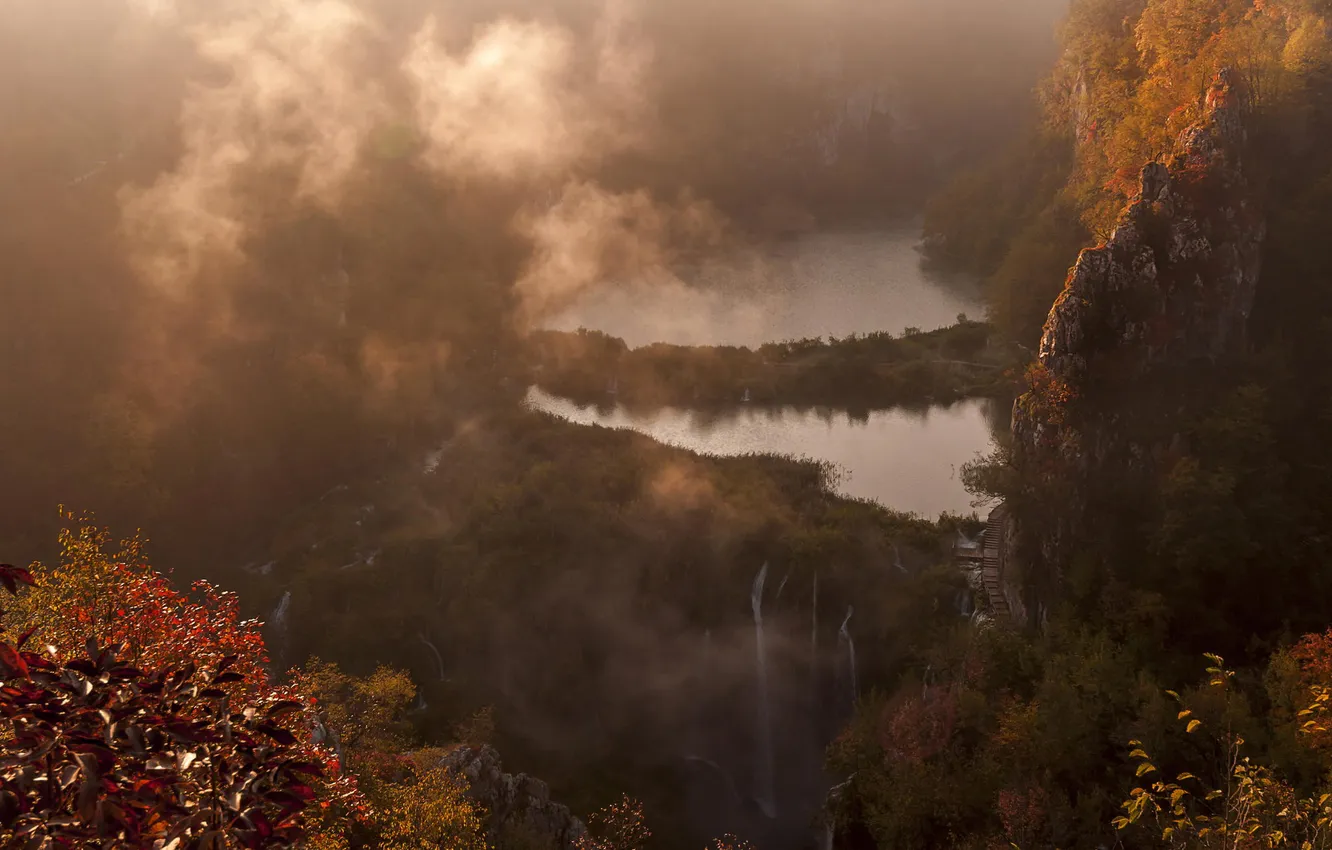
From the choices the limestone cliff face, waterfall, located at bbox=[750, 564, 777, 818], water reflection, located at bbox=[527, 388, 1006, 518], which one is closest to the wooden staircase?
the limestone cliff face

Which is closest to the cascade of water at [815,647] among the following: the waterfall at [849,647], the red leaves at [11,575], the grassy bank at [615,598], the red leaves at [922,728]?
the grassy bank at [615,598]

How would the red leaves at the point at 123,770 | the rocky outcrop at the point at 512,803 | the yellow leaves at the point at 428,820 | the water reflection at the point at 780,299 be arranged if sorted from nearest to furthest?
1. the red leaves at the point at 123,770
2. the yellow leaves at the point at 428,820
3. the rocky outcrop at the point at 512,803
4. the water reflection at the point at 780,299

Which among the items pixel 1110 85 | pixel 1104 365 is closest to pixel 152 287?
pixel 1104 365

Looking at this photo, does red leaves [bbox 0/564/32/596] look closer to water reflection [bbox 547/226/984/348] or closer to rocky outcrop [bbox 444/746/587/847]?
rocky outcrop [bbox 444/746/587/847]

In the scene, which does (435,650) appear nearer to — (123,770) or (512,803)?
(512,803)

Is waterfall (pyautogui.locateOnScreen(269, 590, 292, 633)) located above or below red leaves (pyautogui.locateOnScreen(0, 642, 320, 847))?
below

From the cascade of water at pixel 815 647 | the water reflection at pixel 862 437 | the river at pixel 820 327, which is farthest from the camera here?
the river at pixel 820 327

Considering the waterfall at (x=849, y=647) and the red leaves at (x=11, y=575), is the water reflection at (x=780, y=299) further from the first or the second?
the red leaves at (x=11, y=575)
